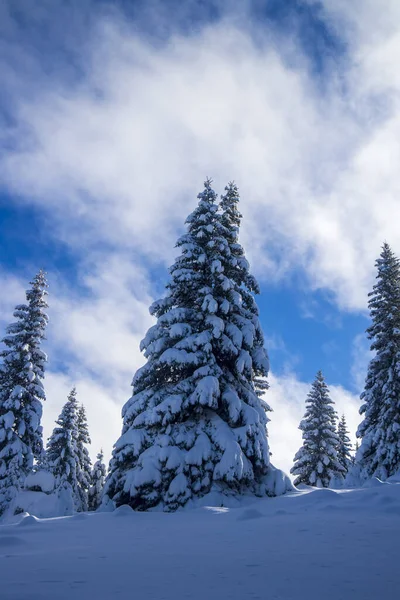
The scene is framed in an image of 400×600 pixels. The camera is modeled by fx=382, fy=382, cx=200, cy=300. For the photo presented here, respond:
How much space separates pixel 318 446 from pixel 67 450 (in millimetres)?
19503

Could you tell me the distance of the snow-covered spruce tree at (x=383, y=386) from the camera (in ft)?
61.3

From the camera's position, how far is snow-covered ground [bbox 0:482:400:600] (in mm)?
3098

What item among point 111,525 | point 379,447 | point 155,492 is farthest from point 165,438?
point 379,447

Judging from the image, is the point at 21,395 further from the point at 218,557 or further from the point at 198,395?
the point at 218,557

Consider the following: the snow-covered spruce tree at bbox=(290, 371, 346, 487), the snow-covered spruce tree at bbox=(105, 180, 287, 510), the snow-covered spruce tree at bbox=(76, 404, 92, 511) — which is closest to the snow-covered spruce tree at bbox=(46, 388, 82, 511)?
the snow-covered spruce tree at bbox=(76, 404, 92, 511)

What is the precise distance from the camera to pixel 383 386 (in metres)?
19.6

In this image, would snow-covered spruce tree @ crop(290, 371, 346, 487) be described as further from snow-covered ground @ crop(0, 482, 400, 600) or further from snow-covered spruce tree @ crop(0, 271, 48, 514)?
snow-covered ground @ crop(0, 482, 400, 600)

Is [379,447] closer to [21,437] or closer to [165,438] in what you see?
[165,438]

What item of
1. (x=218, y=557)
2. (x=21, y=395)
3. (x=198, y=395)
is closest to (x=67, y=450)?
(x=21, y=395)

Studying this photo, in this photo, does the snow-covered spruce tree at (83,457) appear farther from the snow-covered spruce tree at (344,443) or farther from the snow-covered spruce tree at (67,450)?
the snow-covered spruce tree at (344,443)

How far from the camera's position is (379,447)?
1898 centimetres

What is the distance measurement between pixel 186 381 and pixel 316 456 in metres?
18.9

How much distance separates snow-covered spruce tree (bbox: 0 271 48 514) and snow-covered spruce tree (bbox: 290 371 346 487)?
17.8 metres

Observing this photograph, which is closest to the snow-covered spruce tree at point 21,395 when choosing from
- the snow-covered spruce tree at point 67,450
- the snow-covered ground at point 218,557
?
the snow-covered spruce tree at point 67,450
